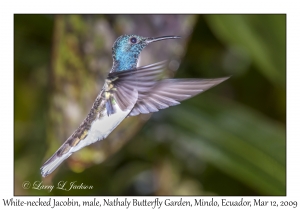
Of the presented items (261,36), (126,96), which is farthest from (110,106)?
(261,36)

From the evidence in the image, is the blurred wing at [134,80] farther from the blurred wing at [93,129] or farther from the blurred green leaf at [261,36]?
the blurred green leaf at [261,36]

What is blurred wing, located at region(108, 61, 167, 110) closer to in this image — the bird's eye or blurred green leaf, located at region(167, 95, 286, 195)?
the bird's eye

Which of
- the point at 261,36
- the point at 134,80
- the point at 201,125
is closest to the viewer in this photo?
the point at 134,80

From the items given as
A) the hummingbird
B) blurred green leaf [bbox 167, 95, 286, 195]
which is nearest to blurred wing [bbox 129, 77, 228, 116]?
the hummingbird

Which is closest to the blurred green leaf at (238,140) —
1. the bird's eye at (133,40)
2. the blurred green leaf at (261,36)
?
the blurred green leaf at (261,36)

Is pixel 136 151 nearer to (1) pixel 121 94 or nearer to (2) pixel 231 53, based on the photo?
(2) pixel 231 53

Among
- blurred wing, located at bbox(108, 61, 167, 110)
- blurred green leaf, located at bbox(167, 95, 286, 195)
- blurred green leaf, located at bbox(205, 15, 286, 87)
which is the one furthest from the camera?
blurred green leaf, located at bbox(167, 95, 286, 195)

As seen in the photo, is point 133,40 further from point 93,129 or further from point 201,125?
point 201,125

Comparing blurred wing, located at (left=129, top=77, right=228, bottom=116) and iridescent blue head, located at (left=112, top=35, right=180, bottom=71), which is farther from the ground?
iridescent blue head, located at (left=112, top=35, right=180, bottom=71)
